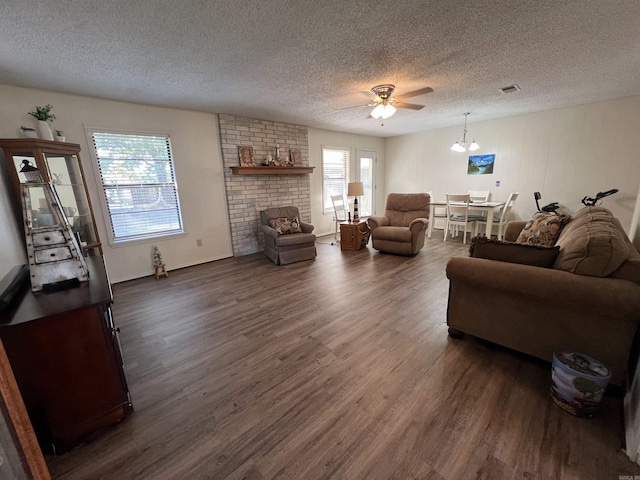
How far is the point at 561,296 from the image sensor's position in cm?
157

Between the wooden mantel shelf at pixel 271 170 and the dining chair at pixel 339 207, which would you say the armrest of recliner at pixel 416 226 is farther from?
the wooden mantel shelf at pixel 271 170

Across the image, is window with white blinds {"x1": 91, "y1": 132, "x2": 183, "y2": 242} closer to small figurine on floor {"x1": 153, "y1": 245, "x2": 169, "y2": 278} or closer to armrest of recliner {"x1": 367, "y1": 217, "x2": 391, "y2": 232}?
small figurine on floor {"x1": 153, "y1": 245, "x2": 169, "y2": 278}

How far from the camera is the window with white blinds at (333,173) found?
6.06 m

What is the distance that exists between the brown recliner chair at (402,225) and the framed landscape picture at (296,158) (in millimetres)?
1898

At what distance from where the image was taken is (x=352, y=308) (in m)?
2.72

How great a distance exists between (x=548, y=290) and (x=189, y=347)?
2.66m

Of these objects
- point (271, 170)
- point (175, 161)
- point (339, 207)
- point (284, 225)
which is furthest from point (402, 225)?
point (175, 161)

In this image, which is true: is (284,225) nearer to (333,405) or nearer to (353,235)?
(353,235)

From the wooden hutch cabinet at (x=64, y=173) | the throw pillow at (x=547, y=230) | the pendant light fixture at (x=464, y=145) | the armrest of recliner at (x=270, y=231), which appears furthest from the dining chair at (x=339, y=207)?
the wooden hutch cabinet at (x=64, y=173)

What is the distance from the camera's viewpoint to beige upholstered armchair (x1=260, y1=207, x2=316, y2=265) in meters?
4.15

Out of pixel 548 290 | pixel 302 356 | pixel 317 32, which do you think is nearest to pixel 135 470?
pixel 302 356

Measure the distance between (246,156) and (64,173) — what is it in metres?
2.40

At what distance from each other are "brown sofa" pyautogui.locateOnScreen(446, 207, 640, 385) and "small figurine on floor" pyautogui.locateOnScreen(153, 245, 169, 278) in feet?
12.4

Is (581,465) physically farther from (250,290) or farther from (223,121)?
(223,121)
